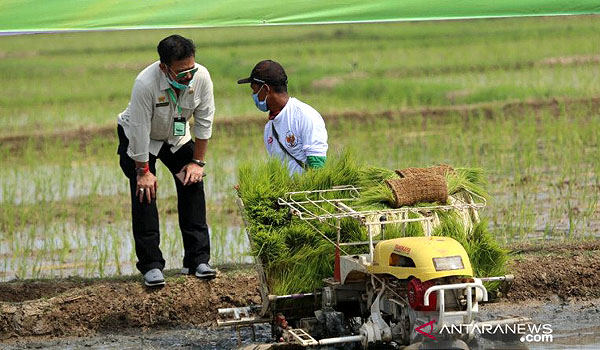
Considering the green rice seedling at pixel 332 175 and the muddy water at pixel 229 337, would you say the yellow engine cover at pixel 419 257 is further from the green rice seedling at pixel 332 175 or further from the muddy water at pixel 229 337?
the muddy water at pixel 229 337

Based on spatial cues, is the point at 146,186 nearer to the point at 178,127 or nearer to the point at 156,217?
the point at 156,217

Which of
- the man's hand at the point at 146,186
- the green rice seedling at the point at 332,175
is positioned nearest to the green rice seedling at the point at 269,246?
the green rice seedling at the point at 332,175

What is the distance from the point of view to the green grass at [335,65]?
12633 millimetres

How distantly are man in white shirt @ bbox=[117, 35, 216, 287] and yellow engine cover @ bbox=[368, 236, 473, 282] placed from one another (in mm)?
1723

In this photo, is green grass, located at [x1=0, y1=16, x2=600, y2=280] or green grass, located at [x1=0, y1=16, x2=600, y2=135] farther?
green grass, located at [x1=0, y1=16, x2=600, y2=135]

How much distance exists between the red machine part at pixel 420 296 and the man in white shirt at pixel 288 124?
1473 mm

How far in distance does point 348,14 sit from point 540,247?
224 cm

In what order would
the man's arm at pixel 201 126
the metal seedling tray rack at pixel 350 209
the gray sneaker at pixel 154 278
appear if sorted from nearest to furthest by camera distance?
the metal seedling tray rack at pixel 350 209 → the man's arm at pixel 201 126 → the gray sneaker at pixel 154 278

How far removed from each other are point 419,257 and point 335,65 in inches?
388

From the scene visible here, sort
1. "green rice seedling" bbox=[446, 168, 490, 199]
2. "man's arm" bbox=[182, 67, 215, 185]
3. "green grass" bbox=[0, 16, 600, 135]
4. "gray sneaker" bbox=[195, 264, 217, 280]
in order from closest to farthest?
"green rice seedling" bbox=[446, 168, 490, 199], "man's arm" bbox=[182, 67, 215, 185], "gray sneaker" bbox=[195, 264, 217, 280], "green grass" bbox=[0, 16, 600, 135]

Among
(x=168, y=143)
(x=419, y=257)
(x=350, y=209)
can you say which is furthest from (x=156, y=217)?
(x=419, y=257)

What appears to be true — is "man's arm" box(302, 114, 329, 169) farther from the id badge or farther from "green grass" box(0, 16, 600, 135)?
"green grass" box(0, 16, 600, 135)

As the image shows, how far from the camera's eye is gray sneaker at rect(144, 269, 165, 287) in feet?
21.3

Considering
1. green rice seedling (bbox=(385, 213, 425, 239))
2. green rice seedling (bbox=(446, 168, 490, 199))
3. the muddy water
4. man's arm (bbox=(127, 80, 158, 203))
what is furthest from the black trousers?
green rice seedling (bbox=(446, 168, 490, 199))
